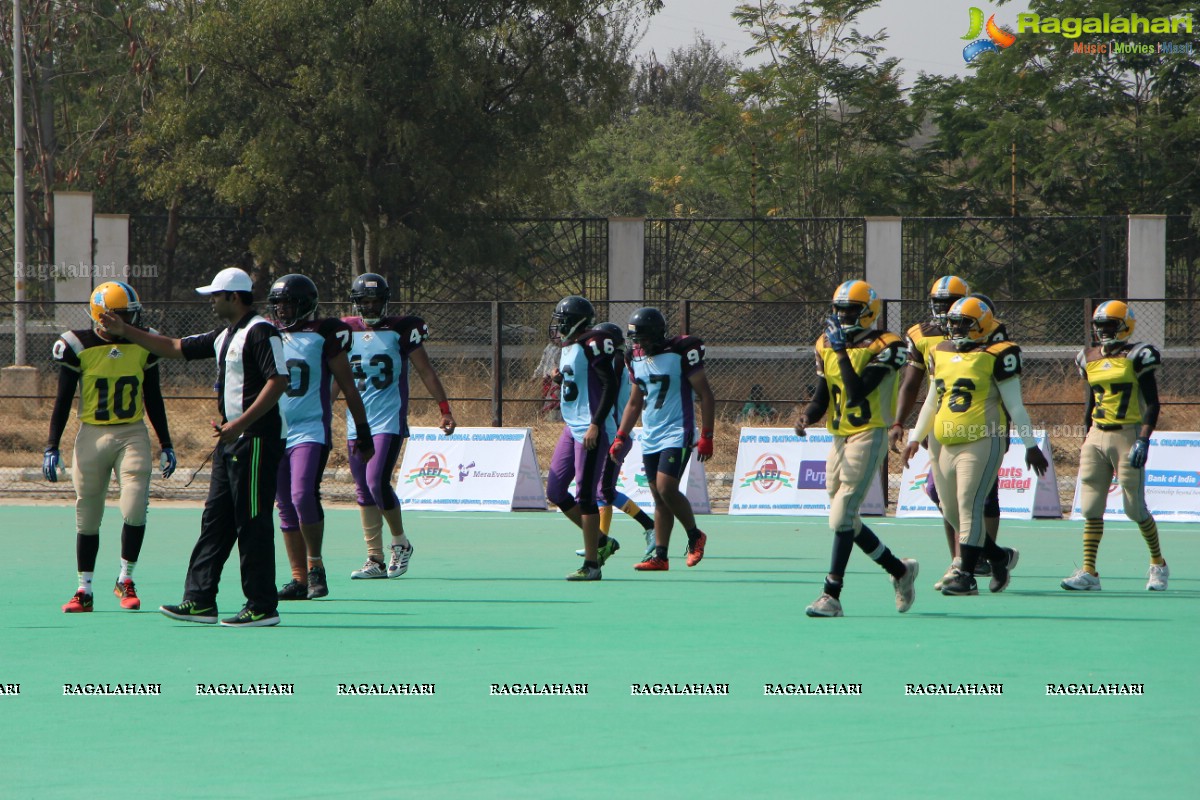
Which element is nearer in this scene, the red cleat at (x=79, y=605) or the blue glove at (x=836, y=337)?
the red cleat at (x=79, y=605)

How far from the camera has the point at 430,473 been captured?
1802cm

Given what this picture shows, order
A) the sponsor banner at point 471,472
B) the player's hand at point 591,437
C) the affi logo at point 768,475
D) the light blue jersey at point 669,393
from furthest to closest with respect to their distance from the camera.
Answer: the sponsor banner at point 471,472 < the affi logo at point 768,475 < the light blue jersey at point 669,393 < the player's hand at point 591,437

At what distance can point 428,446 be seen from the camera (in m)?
18.1

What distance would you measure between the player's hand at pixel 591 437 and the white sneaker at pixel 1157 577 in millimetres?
4193

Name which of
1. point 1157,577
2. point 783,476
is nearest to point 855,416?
point 1157,577

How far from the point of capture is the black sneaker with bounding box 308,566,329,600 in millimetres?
10398

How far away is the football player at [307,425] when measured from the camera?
33.3 ft

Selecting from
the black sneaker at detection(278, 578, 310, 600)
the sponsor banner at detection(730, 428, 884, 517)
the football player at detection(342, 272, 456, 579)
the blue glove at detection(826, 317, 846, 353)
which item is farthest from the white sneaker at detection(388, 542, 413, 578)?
the sponsor banner at detection(730, 428, 884, 517)

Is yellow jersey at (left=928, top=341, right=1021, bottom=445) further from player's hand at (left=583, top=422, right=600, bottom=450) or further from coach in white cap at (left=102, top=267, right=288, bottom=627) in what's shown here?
coach in white cap at (left=102, top=267, right=288, bottom=627)

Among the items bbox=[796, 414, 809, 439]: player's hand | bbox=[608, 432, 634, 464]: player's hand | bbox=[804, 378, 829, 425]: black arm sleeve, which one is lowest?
bbox=[608, 432, 634, 464]: player's hand

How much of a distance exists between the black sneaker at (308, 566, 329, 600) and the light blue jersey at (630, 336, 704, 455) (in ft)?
10.5

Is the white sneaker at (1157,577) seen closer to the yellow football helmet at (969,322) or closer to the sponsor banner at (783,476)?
the yellow football helmet at (969,322)

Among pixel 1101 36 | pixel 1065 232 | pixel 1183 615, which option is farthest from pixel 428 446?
pixel 1101 36

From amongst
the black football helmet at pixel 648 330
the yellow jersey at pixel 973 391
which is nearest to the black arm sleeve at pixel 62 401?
the black football helmet at pixel 648 330
